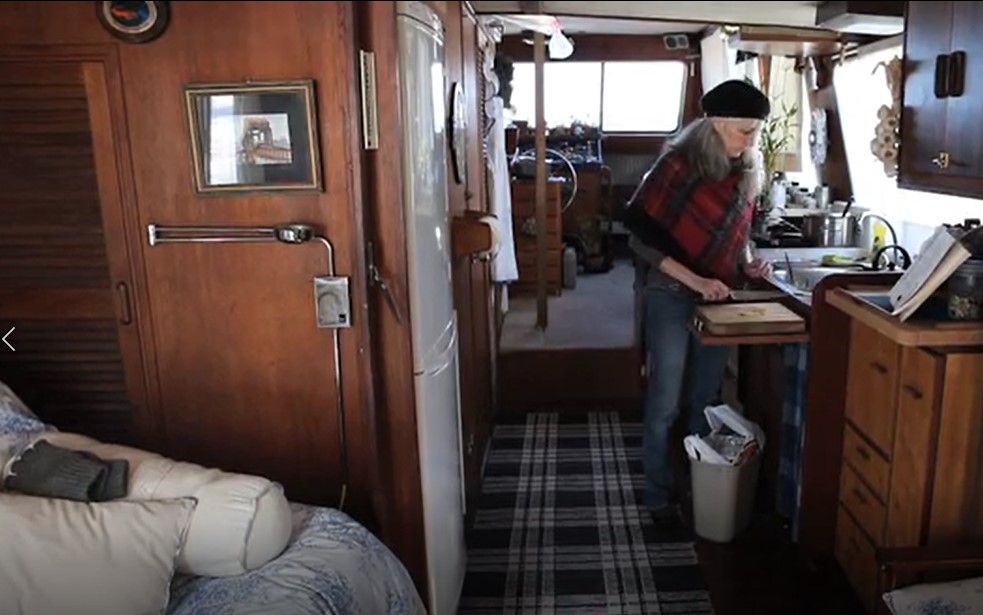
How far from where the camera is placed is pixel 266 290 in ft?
4.89

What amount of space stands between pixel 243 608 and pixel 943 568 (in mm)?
1215

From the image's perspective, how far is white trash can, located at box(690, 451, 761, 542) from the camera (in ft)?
7.72

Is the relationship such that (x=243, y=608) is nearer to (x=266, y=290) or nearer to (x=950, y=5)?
(x=266, y=290)

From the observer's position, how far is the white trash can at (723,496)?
2352mm

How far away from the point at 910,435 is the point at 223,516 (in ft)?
4.63

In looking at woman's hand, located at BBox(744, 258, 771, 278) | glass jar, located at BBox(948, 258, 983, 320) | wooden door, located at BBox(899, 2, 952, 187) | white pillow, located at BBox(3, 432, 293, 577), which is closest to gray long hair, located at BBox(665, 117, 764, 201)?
woman's hand, located at BBox(744, 258, 771, 278)

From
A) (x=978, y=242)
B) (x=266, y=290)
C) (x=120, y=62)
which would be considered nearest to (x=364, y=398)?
(x=266, y=290)

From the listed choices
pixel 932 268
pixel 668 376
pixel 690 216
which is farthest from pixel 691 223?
pixel 932 268

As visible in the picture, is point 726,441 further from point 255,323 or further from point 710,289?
point 255,323

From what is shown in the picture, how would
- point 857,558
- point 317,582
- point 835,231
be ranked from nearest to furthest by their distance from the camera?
point 317,582 < point 857,558 < point 835,231

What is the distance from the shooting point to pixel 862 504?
196cm

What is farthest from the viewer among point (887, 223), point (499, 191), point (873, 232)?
point (499, 191)

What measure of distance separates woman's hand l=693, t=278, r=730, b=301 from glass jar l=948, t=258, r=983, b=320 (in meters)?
0.71

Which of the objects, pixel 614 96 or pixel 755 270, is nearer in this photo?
pixel 755 270
